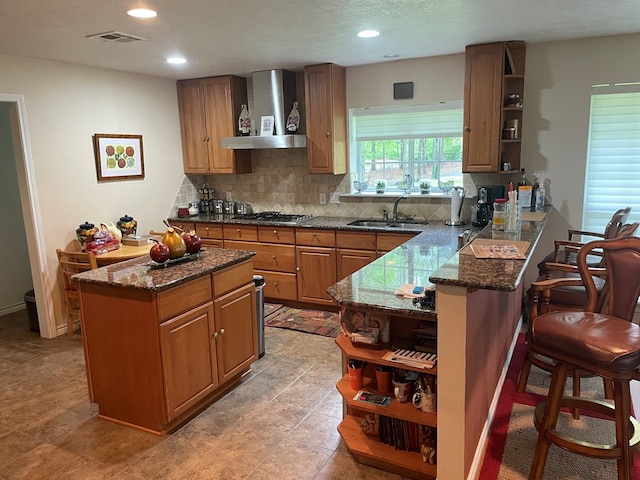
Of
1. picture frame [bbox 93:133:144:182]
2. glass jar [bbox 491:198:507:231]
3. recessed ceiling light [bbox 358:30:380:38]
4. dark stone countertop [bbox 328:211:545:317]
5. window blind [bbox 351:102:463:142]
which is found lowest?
dark stone countertop [bbox 328:211:545:317]

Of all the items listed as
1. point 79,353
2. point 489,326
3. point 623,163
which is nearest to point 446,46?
point 623,163

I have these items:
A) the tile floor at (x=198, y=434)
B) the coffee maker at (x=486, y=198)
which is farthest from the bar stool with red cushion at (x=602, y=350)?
the coffee maker at (x=486, y=198)

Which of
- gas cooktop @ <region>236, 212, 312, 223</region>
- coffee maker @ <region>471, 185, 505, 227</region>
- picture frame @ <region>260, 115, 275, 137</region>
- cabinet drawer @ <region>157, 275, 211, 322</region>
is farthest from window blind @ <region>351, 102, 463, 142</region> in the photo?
cabinet drawer @ <region>157, 275, 211, 322</region>

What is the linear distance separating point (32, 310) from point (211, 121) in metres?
2.60

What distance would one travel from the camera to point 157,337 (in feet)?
8.27

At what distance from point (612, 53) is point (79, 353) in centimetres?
491

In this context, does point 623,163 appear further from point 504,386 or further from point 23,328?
point 23,328

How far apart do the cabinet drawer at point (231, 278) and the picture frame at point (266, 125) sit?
6.92ft

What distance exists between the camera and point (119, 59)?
4.16 meters

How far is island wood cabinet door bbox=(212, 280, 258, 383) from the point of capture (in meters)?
2.99

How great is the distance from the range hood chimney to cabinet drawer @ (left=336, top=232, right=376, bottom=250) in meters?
1.03

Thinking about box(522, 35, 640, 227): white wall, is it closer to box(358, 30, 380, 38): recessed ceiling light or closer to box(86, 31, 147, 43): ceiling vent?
box(358, 30, 380, 38): recessed ceiling light

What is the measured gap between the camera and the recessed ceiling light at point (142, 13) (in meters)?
2.76

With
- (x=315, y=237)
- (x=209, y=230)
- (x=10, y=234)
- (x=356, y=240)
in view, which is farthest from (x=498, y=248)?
(x=10, y=234)
